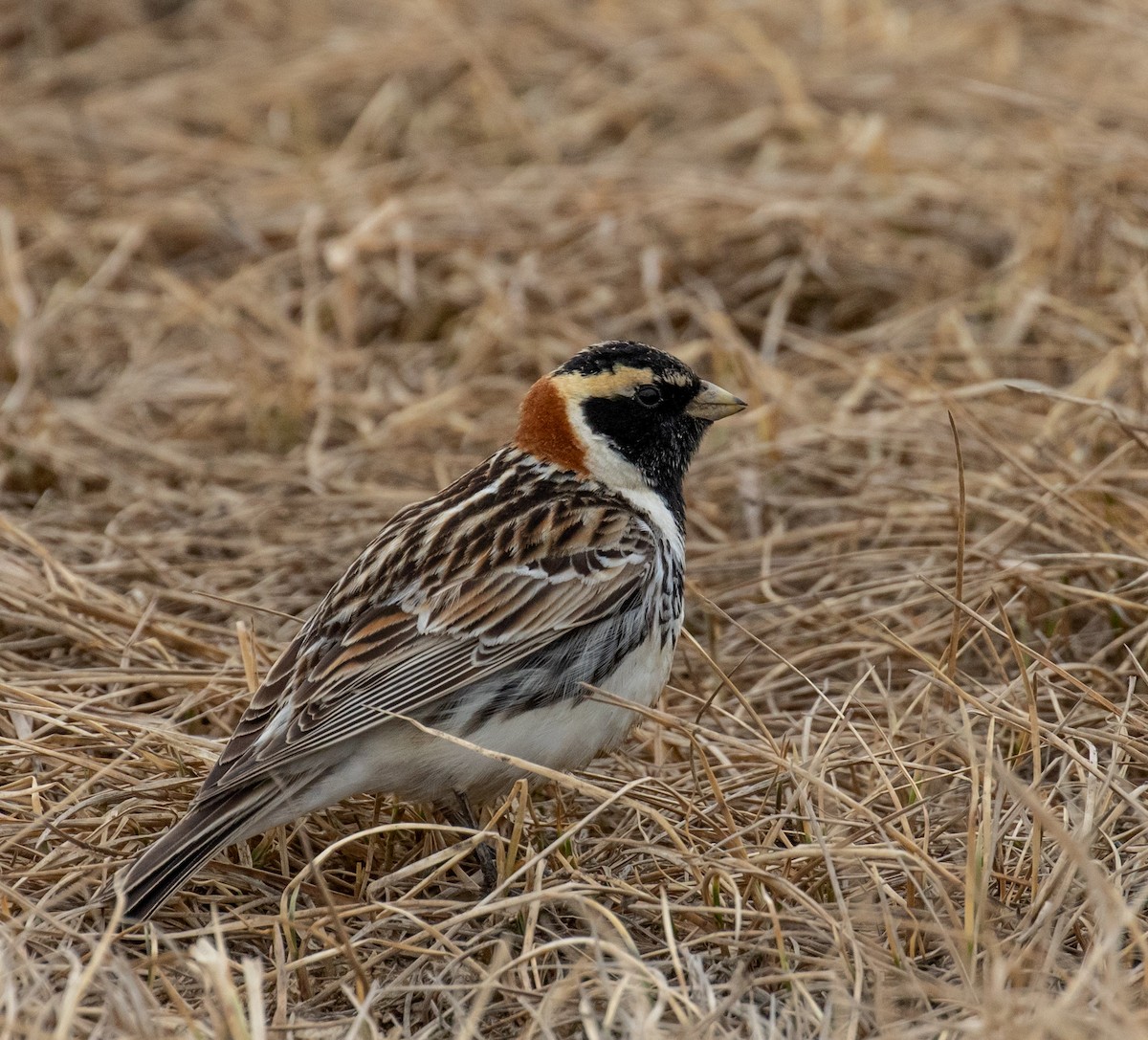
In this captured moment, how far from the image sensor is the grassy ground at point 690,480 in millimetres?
3785

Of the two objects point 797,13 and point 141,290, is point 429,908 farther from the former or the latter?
point 797,13

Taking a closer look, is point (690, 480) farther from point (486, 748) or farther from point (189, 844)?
point (189, 844)

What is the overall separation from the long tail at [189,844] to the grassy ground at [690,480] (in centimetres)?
10

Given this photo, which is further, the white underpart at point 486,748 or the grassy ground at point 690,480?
the white underpart at point 486,748

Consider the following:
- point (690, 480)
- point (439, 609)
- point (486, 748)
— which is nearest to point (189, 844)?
point (486, 748)

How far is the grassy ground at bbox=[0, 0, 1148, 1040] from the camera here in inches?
149

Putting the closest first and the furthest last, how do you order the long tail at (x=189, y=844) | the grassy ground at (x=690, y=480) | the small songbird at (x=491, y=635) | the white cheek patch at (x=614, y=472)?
the grassy ground at (x=690, y=480), the long tail at (x=189, y=844), the small songbird at (x=491, y=635), the white cheek patch at (x=614, y=472)

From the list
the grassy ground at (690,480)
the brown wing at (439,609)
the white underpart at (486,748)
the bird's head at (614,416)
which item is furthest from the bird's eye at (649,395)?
the grassy ground at (690,480)

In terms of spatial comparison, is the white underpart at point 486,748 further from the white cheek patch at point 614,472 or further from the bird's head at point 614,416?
the bird's head at point 614,416

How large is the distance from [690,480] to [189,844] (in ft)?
10.5

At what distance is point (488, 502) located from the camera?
4.78 meters

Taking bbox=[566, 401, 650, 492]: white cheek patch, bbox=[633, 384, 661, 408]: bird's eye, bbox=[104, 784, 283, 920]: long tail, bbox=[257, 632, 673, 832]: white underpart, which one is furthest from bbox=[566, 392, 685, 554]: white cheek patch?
bbox=[104, 784, 283, 920]: long tail

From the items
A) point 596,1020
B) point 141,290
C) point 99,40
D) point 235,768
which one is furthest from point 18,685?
point 99,40

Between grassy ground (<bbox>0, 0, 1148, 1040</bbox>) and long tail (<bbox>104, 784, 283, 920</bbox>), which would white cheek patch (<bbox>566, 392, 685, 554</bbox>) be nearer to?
grassy ground (<bbox>0, 0, 1148, 1040</bbox>)
